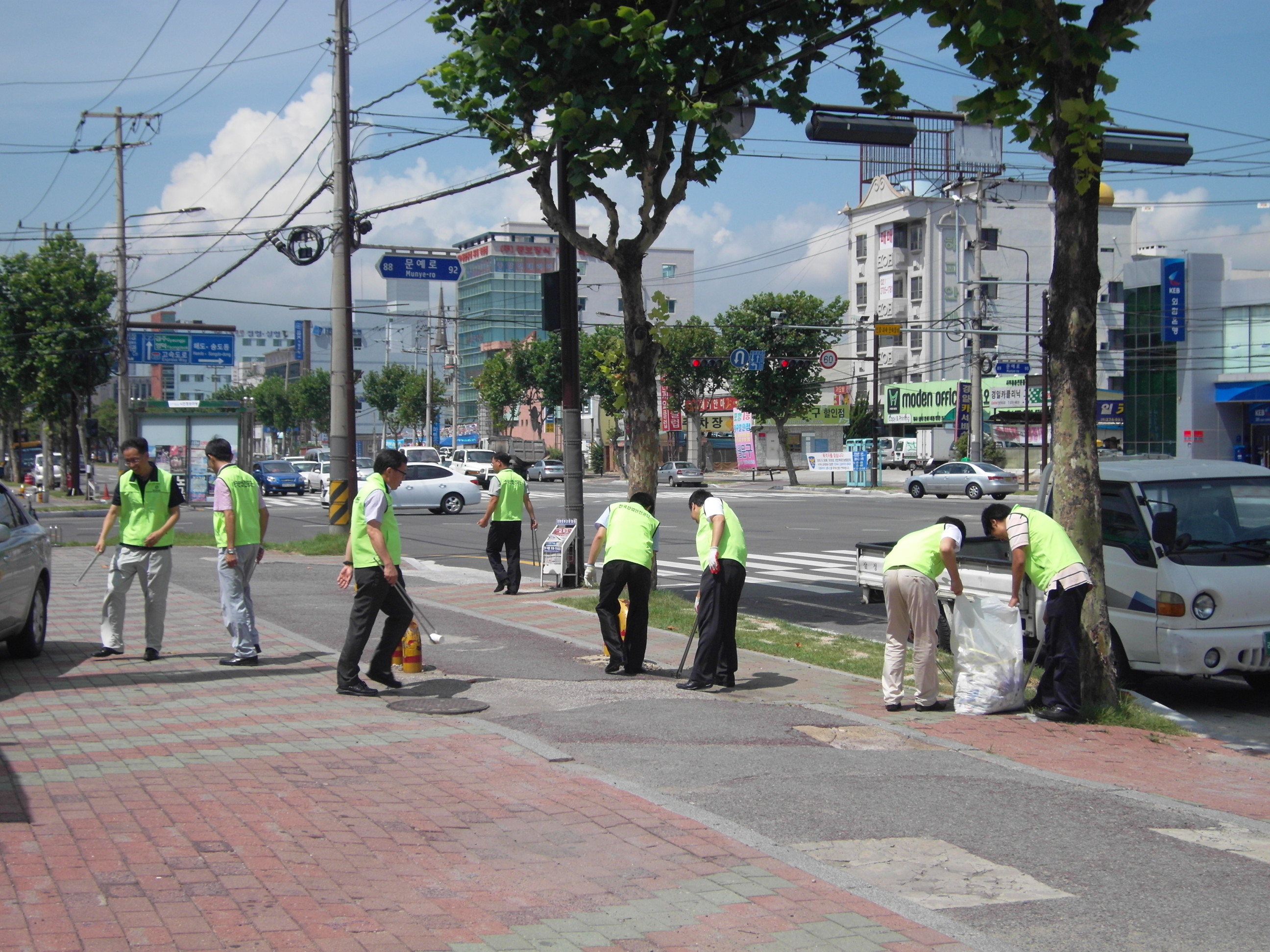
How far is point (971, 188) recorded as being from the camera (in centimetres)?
7750

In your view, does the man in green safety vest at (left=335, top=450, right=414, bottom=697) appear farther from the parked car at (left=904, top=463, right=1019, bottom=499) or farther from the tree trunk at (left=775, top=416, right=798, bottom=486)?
the tree trunk at (left=775, top=416, right=798, bottom=486)

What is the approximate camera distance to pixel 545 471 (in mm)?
64312

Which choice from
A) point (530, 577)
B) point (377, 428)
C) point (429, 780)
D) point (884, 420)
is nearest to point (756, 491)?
point (884, 420)

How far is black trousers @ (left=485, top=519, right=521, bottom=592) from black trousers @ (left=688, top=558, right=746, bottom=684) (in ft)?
20.8

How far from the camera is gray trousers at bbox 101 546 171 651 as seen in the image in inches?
388

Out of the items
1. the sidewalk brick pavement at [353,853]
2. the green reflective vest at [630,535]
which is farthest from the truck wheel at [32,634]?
the green reflective vest at [630,535]

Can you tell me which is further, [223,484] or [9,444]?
[9,444]

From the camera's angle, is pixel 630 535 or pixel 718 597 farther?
pixel 630 535

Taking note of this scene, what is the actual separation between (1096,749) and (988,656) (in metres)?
1.05

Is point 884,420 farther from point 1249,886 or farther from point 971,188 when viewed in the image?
point 1249,886

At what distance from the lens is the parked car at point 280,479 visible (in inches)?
2040

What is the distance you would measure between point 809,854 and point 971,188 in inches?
3078

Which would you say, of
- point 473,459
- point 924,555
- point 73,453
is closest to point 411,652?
point 924,555

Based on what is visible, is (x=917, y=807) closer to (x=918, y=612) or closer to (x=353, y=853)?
(x=918, y=612)
